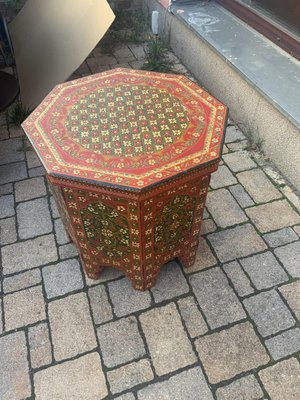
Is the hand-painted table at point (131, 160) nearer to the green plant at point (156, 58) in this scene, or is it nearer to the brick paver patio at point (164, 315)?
the brick paver patio at point (164, 315)

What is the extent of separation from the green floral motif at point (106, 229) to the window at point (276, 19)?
2529 mm

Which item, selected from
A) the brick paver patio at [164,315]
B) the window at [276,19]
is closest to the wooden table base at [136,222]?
the brick paver patio at [164,315]

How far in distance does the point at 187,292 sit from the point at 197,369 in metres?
0.49

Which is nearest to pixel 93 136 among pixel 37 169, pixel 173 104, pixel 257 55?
pixel 173 104

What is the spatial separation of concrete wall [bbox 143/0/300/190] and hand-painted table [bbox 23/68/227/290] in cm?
115

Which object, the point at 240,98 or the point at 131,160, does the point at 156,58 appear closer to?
the point at 240,98

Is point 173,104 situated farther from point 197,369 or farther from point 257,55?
point 257,55

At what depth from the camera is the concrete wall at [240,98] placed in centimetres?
295

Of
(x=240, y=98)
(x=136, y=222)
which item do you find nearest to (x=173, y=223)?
(x=136, y=222)

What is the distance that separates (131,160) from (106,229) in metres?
0.44

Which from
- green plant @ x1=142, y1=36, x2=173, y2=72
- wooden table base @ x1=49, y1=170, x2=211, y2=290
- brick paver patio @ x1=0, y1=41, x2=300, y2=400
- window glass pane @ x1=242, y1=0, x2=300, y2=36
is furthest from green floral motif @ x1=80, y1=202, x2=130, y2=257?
green plant @ x1=142, y1=36, x2=173, y2=72

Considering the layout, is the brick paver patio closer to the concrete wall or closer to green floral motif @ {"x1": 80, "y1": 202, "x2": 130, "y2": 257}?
A: the concrete wall

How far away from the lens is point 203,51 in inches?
152

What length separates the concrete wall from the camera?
116 inches
